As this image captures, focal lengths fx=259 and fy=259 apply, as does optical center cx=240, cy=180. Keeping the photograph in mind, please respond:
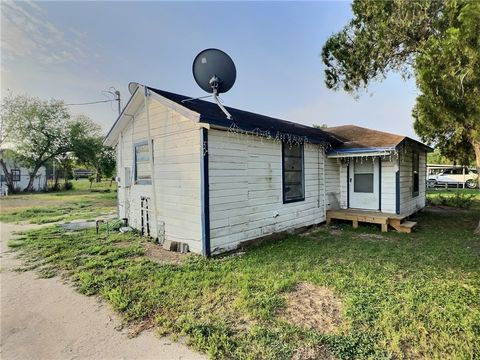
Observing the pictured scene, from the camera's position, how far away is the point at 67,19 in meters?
8.53

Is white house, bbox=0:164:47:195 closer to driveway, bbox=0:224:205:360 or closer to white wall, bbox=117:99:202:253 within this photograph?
white wall, bbox=117:99:202:253

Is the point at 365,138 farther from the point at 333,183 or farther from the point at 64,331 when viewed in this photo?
the point at 64,331

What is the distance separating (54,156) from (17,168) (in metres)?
4.51

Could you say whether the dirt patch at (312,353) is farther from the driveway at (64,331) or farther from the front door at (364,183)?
the front door at (364,183)

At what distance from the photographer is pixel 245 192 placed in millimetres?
5645

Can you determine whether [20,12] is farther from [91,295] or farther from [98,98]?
[98,98]

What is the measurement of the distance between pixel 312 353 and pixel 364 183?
707 centimetres

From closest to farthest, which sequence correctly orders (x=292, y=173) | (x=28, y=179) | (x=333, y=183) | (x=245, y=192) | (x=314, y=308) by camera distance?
(x=314, y=308)
(x=245, y=192)
(x=292, y=173)
(x=333, y=183)
(x=28, y=179)

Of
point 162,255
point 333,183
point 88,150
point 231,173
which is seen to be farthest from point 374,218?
point 88,150

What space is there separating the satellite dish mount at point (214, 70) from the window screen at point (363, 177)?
5202 mm

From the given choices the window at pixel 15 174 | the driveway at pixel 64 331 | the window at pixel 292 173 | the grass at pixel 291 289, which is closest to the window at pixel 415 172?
the grass at pixel 291 289

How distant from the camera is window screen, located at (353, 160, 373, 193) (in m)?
8.18

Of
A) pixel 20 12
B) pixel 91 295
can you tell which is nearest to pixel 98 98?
pixel 20 12

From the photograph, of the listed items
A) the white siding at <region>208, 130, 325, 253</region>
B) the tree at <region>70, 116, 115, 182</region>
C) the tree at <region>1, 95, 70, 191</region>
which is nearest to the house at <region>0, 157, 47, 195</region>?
the tree at <region>1, 95, 70, 191</region>
